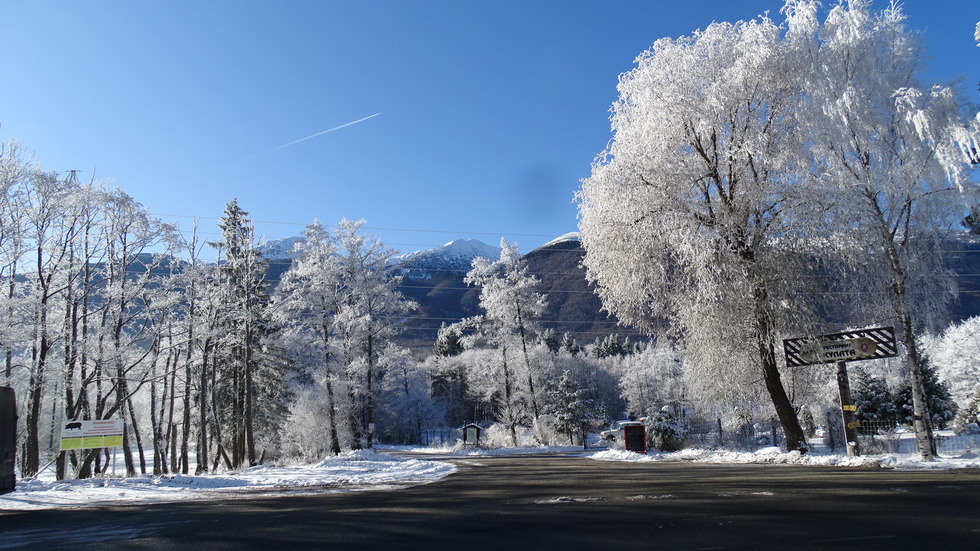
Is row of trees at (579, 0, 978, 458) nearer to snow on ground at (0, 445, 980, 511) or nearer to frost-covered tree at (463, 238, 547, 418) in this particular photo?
snow on ground at (0, 445, 980, 511)

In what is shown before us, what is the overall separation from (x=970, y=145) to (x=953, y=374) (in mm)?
51929

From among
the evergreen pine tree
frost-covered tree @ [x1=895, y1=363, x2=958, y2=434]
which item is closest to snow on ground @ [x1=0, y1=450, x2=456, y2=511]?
the evergreen pine tree

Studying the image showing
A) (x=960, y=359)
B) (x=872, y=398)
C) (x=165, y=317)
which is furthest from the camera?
(x=960, y=359)

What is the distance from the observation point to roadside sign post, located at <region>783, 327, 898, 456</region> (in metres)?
15.9

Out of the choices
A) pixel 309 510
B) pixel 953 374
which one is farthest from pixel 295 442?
pixel 953 374

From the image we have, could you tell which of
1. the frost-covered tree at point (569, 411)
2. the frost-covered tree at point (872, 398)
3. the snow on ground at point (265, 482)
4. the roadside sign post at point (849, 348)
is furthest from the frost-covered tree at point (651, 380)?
the roadside sign post at point (849, 348)

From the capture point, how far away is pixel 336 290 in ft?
102

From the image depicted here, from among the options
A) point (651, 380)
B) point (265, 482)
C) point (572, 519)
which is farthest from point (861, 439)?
point (651, 380)

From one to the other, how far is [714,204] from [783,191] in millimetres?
1847

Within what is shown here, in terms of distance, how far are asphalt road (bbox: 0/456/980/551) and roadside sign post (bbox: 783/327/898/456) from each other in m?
5.31

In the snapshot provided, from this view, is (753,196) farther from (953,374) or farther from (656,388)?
(656,388)

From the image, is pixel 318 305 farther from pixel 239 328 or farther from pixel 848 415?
pixel 848 415

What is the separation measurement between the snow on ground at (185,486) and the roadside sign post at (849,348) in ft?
37.6

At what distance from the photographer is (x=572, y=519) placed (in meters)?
6.86
